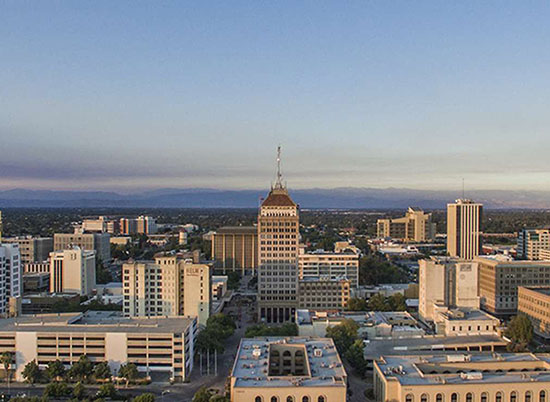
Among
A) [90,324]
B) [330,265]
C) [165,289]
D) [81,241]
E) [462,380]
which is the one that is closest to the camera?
[462,380]

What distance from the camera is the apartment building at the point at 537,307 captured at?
2511 inches

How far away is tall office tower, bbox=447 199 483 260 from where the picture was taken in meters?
122

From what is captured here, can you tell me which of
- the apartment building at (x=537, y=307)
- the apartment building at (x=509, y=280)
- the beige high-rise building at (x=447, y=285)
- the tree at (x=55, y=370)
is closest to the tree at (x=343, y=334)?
the beige high-rise building at (x=447, y=285)

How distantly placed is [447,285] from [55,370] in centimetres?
4527

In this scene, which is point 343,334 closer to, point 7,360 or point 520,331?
point 520,331

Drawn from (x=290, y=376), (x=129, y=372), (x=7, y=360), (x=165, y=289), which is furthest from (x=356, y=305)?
(x=7, y=360)

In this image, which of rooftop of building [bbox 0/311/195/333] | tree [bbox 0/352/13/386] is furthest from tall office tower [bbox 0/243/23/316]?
tree [bbox 0/352/13/386]

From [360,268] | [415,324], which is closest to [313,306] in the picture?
[415,324]

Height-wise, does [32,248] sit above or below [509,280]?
above

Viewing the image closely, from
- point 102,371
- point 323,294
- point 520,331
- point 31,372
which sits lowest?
point 31,372

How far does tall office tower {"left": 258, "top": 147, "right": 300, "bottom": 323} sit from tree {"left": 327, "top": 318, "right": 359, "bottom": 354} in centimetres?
2022

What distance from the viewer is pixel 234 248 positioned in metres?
123

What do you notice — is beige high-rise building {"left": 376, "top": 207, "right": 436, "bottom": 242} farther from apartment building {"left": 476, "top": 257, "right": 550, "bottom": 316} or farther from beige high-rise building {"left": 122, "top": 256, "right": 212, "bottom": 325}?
beige high-rise building {"left": 122, "top": 256, "right": 212, "bottom": 325}

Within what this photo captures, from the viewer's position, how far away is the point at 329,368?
126 feet
